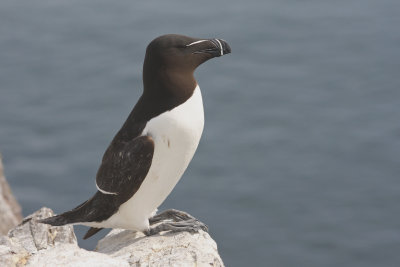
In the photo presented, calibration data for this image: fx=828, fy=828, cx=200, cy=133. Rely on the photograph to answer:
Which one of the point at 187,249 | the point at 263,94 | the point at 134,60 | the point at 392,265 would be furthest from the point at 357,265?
the point at 187,249

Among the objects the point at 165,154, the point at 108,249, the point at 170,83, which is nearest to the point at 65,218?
the point at 108,249

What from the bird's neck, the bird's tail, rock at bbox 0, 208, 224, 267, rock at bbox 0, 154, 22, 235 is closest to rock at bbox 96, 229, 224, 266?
rock at bbox 0, 208, 224, 267

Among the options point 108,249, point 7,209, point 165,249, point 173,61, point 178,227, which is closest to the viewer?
point 173,61

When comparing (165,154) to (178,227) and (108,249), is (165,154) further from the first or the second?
(108,249)

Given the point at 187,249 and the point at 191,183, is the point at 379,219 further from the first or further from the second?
the point at 187,249

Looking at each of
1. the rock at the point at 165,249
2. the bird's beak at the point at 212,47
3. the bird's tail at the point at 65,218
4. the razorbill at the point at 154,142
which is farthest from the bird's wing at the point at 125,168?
the bird's beak at the point at 212,47

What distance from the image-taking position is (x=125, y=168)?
19.0 ft

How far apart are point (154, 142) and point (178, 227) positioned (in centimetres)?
77

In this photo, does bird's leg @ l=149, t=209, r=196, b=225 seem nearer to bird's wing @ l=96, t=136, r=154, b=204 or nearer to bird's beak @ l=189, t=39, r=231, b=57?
bird's wing @ l=96, t=136, r=154, b=204

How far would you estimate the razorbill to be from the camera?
18.1ft

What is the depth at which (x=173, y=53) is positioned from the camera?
5.50 meters

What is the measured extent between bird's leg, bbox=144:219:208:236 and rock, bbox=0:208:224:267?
0.13 feet

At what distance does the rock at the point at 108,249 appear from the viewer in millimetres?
5039

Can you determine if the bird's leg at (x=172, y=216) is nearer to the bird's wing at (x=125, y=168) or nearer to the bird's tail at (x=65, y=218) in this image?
the bird's wing at (x=125, y=168)
